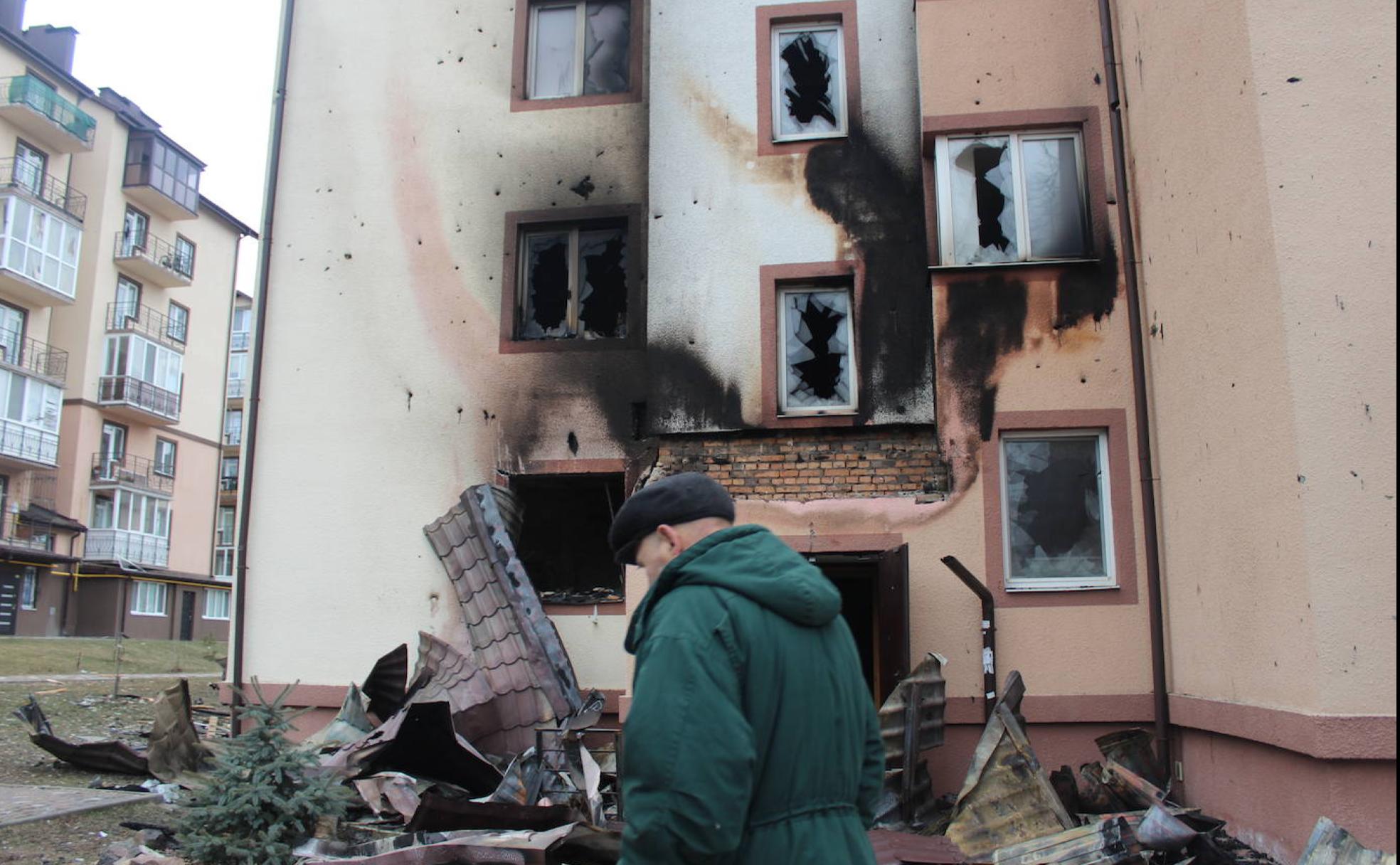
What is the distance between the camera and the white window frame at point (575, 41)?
11141 mm

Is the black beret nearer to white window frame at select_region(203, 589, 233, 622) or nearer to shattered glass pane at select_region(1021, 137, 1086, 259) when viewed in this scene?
shattered glass pane at select_region(1021, 137, 1086, 259)

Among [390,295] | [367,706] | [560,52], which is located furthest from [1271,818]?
[560,52]

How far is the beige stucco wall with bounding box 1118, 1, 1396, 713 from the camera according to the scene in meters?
5.78

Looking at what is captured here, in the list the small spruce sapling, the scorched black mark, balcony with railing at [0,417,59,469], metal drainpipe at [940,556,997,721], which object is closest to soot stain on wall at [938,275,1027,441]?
metal drainpipe at [940,556,997,721]

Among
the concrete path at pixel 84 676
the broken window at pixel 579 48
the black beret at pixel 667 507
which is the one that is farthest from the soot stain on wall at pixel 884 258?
the concrete path at pixel 84 676

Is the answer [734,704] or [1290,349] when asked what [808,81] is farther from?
[734,704]

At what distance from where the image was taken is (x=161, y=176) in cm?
3912

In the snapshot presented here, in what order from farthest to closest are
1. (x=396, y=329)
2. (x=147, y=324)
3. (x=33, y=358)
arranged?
(x=147, y=324) < (x=33, y=358) < (x=396, y=329)

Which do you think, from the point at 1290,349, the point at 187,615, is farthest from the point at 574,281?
the point at 187,615

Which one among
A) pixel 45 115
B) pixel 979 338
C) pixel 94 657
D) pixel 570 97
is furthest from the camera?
pixel 45 115

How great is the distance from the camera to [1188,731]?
777 centimetres

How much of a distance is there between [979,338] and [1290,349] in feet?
10.2

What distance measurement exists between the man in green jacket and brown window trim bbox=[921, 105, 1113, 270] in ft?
22.9

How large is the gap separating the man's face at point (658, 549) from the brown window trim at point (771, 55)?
7.90 m
